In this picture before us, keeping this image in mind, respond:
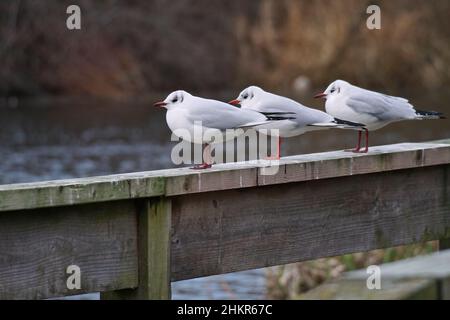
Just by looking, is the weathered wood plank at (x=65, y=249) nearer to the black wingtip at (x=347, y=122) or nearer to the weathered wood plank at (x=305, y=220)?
the weathered wood plank at (x=305, y=220)

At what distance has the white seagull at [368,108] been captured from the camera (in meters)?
4.29

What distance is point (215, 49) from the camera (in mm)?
24719

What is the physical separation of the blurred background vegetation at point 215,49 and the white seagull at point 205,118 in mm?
18637

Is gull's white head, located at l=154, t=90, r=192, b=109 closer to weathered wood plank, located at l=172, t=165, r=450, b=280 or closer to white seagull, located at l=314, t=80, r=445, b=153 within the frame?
weathered wood plank, located at l=172, t=165, r=450, b=280

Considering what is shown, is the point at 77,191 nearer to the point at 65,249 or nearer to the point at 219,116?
the point at 65,249

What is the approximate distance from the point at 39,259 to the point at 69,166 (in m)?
11.3

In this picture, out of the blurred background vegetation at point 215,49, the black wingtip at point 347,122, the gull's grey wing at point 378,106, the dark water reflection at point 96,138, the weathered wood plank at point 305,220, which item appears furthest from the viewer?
the blurred background vegetation at point 215,49

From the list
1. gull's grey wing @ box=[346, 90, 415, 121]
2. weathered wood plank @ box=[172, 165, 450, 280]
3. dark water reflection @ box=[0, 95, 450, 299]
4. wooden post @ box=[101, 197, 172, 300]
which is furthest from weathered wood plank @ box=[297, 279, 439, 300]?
dark water reflection @ box=[0, 95, 450, 299]

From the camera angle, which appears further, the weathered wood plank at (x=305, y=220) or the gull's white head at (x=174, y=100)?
the gull's white head at (x=174, y=100)

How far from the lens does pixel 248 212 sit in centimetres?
348

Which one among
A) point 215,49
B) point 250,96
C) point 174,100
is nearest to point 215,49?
point 215,49

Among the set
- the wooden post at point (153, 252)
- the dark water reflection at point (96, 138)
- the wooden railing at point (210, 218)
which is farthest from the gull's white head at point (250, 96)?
the dark water reflection at point (96, 138)

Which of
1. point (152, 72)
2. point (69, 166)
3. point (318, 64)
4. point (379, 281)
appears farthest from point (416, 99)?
point (379, 281)

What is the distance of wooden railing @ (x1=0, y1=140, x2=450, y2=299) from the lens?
9.79ft
